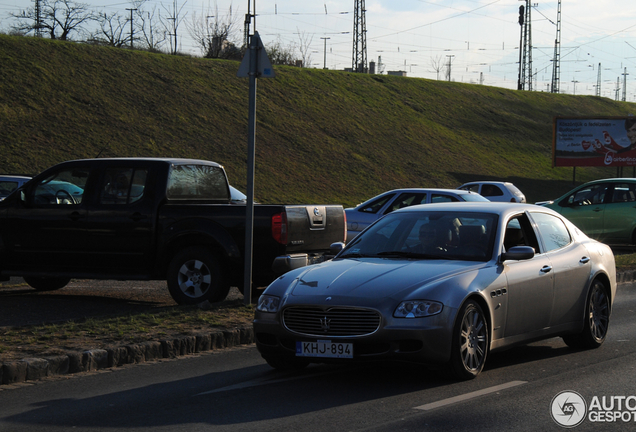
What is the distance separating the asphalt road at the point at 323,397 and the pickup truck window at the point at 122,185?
371cm

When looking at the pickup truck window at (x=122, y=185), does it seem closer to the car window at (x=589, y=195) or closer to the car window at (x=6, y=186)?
the car window at (x=6, y=186)

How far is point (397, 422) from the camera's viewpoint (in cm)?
527

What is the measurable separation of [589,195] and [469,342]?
14007mm

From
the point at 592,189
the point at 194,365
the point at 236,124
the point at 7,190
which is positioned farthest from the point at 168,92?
the point at 194,365

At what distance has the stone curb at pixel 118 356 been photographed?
682cm

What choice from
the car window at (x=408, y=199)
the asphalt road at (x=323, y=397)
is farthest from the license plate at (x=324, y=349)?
the car window at (x=408, y=199)

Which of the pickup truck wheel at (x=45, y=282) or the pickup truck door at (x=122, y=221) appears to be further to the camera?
the pickup truck wheel at (x=45, y=282)

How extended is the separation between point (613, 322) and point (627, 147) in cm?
3375

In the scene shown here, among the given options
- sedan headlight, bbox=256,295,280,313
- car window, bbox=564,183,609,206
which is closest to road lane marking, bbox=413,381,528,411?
sedan headlight, bbox=256,295,280,313

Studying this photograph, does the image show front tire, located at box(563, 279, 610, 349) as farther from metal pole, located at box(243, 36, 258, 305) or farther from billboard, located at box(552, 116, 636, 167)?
billboard, located at box(552, 116, 636, 167)

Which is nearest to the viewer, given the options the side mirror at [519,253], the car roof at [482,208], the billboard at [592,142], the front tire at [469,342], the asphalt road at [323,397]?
the asphalt road at [323,397]

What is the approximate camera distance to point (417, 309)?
244 inches

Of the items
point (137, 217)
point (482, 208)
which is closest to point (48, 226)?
point (137, 217)

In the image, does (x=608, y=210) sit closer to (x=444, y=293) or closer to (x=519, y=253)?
(x=519, y=253)
